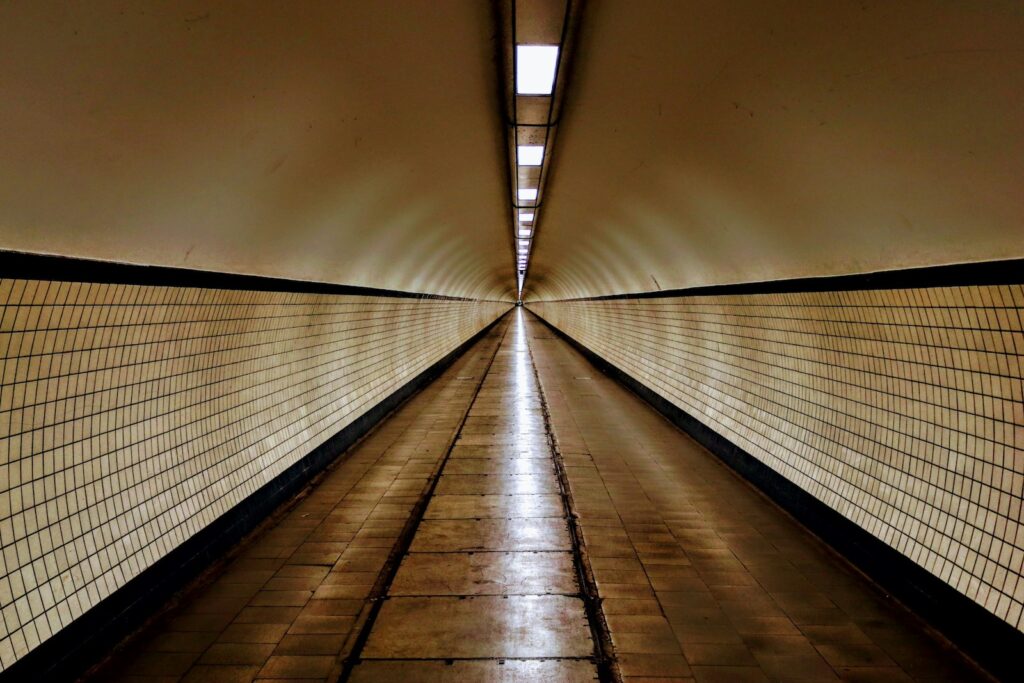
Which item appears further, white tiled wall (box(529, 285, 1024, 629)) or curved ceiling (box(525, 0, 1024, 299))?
white tiled wall (box(529, 285, 1024, 629))

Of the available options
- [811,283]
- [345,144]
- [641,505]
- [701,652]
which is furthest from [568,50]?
[641,505]

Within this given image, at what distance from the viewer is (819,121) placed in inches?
125

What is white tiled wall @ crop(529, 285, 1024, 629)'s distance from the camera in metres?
3.55

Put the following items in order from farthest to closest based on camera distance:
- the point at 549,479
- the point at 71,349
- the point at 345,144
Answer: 1. the point at 549,479
2. the point at 345,144
3. the point at 71,349

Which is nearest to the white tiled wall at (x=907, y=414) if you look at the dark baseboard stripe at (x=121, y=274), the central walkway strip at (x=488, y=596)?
the central walkway strip at (x=488, y=596)

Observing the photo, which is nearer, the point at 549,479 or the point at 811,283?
the point at 811,283

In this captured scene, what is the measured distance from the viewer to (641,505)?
243 inches

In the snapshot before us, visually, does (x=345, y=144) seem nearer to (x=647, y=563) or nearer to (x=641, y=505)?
(x=647, y=563)

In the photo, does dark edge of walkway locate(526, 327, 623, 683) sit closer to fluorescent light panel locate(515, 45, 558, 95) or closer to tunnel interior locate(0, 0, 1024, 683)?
tunnel interior locate(0, 0, 1024, 683)

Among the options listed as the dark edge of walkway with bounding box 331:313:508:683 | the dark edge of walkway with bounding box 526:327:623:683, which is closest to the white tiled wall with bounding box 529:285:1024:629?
the dark edge of walkway with bounding box 526:327:623:683

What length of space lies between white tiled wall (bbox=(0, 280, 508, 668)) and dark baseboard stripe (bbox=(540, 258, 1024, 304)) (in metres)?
5.17

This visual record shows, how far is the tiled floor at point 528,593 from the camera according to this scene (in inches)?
140

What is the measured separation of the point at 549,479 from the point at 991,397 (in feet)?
14.4

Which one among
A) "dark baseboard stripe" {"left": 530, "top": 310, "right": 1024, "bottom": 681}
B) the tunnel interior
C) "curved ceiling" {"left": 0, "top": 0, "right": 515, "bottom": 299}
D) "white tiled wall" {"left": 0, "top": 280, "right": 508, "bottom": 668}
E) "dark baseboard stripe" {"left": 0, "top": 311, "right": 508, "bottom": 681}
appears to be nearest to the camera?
"curved ceiling" {"left": 0, "top": 0, "right": 515, "bottom": 299}
